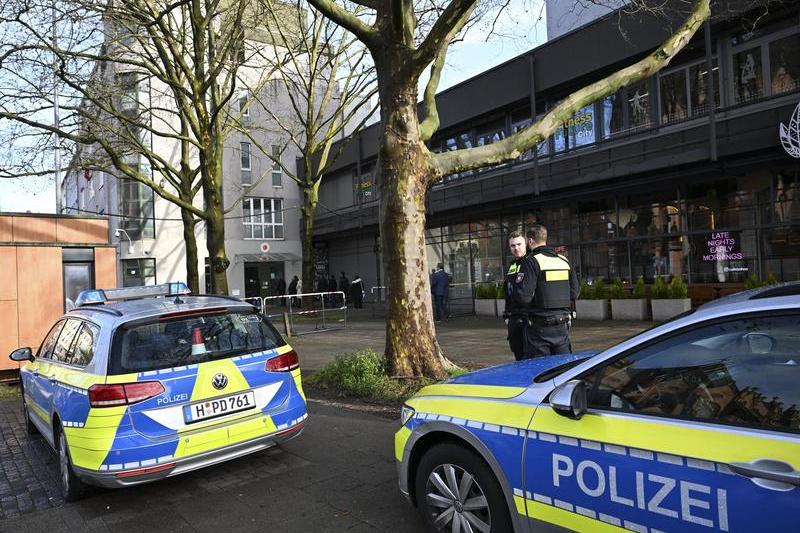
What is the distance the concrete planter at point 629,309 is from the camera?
13.5 m

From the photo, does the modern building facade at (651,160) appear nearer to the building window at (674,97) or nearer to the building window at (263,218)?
the building window at (674,97)

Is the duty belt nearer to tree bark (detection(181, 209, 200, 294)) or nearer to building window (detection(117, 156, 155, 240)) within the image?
tree bark (detection(181, 209, 200, 294))

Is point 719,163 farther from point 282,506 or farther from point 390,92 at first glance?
point 282,506

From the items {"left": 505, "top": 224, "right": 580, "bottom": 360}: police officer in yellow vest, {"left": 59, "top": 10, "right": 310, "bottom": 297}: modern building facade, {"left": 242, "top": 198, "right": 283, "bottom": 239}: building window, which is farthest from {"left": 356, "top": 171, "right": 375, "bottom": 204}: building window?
{"left": 505, "top": 224, "right": 580, "bottom": 360}: police officer in yellow vest

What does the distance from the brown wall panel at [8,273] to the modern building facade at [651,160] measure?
1381 cm

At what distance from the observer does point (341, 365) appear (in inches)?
297

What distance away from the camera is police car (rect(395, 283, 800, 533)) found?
200 centimetres

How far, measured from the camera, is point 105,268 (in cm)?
1074

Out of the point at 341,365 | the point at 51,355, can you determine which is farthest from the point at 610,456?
the point at 341,365

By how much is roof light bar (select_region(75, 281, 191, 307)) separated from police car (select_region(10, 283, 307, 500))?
47cm

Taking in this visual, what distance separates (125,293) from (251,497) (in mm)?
3018

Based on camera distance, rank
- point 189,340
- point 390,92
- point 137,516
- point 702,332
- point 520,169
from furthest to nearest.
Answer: point 520,169, point 390,92, point 189,340, point 137,516, point 702,332

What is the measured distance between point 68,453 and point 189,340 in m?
1.17

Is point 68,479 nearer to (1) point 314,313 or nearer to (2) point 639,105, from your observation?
(1) point 314,313
